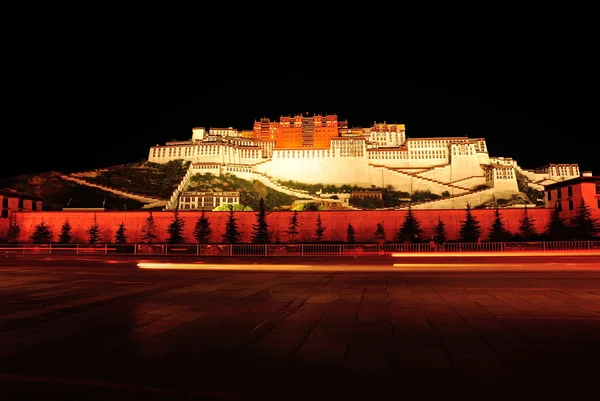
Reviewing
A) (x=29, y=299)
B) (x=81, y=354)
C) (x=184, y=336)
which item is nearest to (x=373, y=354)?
(x=184, y=336)

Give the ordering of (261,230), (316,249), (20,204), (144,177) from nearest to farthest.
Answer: (316,249), (261,230), (20,204), (144,177)

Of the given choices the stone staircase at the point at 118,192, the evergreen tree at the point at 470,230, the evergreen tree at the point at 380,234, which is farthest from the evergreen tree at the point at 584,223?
the stone staircase at the point at 118,192

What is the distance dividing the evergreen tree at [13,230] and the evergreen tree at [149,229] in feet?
35.4

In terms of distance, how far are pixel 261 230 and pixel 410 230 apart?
11.8m

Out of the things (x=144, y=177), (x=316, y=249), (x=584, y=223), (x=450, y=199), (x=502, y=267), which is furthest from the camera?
(x=144, y=177)

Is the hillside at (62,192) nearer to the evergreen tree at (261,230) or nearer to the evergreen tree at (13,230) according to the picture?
the evergreen tree at (13,230)

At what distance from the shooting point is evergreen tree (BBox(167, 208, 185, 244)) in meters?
31.9

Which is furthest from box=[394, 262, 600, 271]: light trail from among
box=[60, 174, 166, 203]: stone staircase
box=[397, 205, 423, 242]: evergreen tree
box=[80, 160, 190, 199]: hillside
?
box=[80, 160, 190, 199]: hillside

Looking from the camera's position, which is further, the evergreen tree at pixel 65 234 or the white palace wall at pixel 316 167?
the white palace wall at pixel 316 167

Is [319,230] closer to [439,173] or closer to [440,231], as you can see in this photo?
[440,231]

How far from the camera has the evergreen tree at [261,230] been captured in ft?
102

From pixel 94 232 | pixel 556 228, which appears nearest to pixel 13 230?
pixel 94 232

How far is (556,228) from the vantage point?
29984 millimetres

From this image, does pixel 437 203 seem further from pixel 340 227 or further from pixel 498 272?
pixel 498 272
